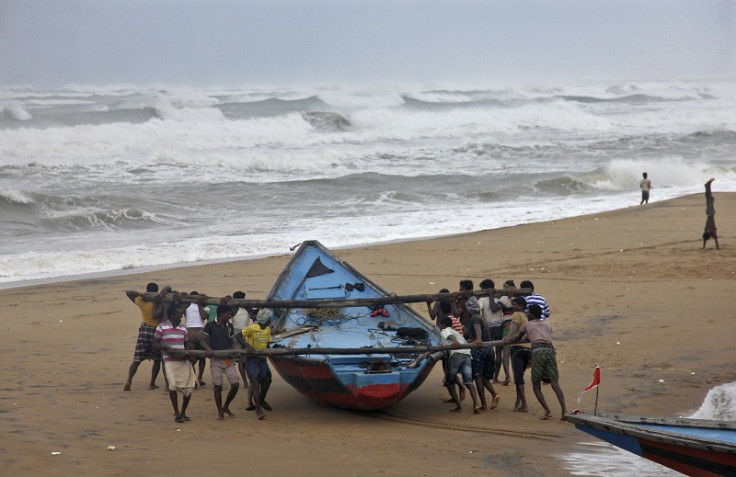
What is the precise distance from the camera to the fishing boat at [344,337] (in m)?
8.08

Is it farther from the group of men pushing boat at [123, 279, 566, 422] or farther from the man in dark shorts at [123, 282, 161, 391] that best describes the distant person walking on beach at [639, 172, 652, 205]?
the man in dark shorts at [123, 282, 161, 391]

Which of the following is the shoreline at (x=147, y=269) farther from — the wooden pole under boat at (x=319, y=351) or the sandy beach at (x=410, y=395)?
the wooden pole under boat at (x=319, y=351)

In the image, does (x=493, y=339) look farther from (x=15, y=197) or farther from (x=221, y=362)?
(x=15, y=197)

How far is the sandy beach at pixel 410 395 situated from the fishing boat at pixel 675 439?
893 millimetres

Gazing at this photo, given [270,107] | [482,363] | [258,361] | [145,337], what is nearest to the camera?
[258,361]

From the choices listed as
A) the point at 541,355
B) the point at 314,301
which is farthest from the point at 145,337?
the point at 541,355

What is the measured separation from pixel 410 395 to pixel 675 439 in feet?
13.0

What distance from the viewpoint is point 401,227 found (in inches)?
849

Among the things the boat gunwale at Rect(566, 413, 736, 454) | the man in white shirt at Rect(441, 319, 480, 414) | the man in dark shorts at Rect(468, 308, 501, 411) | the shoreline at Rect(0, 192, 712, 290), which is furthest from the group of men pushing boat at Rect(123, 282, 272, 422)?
the shoreline at Rect(0, 192, 712, 290)

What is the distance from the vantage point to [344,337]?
9000mm

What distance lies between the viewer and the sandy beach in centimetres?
719

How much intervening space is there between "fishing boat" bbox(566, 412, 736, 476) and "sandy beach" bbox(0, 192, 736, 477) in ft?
2.93

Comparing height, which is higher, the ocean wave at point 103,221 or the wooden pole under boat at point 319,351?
the ocean wave at point 103,221

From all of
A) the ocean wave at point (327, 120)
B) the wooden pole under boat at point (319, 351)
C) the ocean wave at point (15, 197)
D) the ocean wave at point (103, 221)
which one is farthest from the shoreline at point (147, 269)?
the ocean wave at point (327, 120)
